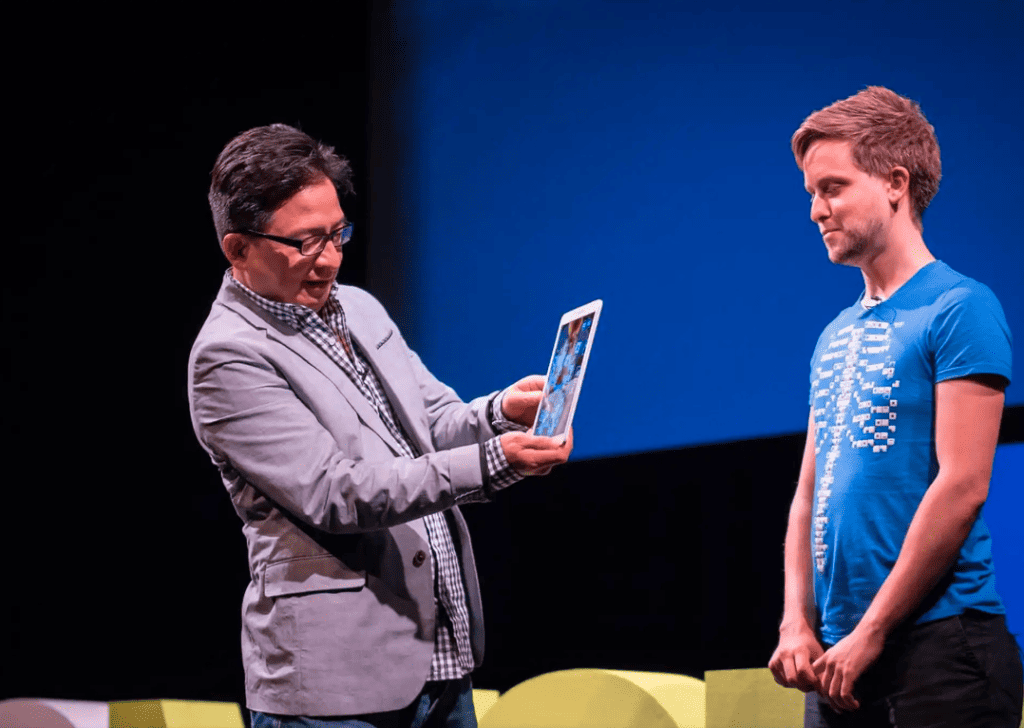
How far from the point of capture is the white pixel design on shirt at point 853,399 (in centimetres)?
170

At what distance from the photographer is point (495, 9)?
3.79 metres

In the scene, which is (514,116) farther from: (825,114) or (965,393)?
(965,393)

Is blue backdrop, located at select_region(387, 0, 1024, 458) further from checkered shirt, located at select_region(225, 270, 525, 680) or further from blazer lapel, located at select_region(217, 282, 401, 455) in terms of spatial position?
blazer lapel, located at select_region(217, 282, 401, 455)

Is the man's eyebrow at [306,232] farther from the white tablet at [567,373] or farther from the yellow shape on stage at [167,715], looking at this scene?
the yellow shape on stage at [167,715]

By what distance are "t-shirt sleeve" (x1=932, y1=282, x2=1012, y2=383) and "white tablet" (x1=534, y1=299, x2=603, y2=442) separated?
0.58 m

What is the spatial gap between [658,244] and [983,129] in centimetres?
97

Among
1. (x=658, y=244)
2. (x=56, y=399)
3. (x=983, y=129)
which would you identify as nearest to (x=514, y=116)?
(x=658, y=244)

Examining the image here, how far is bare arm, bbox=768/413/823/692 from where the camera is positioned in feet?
5.75

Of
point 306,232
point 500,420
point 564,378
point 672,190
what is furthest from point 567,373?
Result: point 672,190

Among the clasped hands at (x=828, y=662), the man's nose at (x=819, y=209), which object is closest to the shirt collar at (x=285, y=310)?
the man's nose at (x=819, y=209)

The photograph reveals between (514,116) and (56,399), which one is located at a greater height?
(514,116)

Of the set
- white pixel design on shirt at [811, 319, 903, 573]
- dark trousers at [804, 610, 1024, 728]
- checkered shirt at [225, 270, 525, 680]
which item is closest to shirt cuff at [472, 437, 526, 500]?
checkered shirt at [225, 270, 525, 680]

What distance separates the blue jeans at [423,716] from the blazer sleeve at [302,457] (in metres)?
0.33

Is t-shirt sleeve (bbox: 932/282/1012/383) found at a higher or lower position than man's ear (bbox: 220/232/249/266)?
lower
